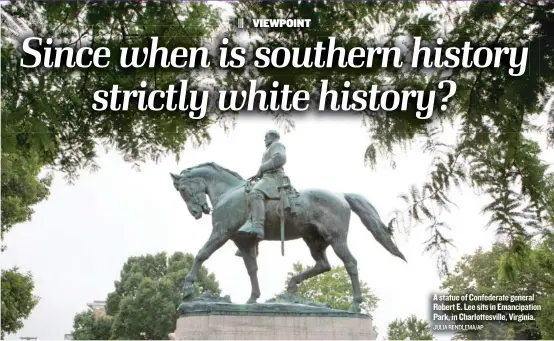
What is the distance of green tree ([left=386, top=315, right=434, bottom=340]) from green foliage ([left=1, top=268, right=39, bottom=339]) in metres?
12.0

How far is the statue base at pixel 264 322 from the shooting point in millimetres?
9039

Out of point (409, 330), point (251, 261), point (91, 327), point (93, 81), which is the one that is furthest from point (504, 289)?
point (91, 327)

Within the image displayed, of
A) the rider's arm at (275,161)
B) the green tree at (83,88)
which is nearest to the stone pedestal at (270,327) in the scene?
the rider's arm at (275,161)

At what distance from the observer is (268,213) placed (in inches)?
378

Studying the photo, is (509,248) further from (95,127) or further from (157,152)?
(95,127)

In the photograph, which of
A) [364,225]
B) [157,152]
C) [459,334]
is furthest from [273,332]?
[459,334]

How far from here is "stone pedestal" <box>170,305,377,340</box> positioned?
29.6ft

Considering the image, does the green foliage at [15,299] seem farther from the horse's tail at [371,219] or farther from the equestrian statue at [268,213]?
the horse's tail at [371,219]

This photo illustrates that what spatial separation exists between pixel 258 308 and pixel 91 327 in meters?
31.8

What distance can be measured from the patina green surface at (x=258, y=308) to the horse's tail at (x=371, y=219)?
3.56ft

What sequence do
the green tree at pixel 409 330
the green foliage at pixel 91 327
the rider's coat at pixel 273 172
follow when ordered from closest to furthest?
the rider's coat at pixel 273 172 < the green tree at pixel 409 330 < the green foliage at pixel 91 327

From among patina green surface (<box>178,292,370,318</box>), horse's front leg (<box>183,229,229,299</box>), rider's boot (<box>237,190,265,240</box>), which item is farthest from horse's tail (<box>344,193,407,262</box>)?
horse's front leg (<box>183,229,229,299</box>)

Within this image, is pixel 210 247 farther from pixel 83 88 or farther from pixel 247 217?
pixel 83 88

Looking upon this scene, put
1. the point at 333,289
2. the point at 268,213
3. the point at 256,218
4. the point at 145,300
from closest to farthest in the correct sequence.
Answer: the point at 256,218 → the point at 268,213 → the point at 333,289 → the point at 145,300
